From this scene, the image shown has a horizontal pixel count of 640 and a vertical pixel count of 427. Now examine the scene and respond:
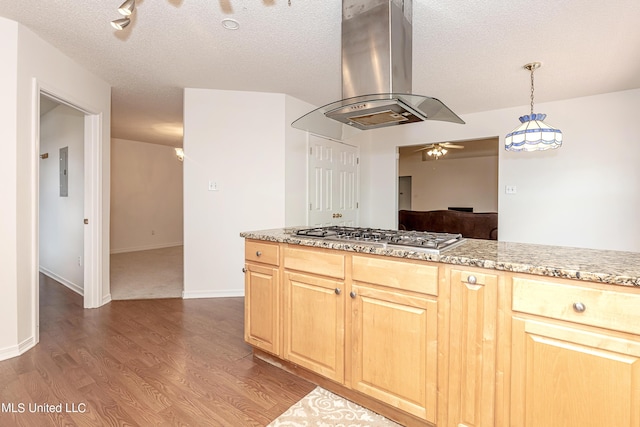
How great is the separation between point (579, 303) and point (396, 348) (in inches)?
29.4

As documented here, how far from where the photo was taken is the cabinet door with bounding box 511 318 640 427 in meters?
1.06

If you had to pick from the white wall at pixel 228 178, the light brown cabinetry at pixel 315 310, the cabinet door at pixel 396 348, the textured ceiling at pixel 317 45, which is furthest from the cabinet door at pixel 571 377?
the white wall at pixel 228 178

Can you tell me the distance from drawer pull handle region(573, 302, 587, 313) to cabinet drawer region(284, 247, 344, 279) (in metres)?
0.96

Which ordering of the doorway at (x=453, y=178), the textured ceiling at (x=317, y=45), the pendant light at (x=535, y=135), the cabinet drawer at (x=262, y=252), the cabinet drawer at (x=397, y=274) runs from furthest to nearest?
the doorway at (x=453, y=178) < the pendant light at (x=535, y=135) < the textured ceiling at (x=317, y=45) < the cabinet drawer at (x=262, y=252) < the cabinet drawer at (x=397, y=274)

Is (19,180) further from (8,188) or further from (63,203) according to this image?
(63,203)

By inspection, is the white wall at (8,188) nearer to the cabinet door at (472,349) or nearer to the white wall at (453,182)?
the cabinet door at (472,349)

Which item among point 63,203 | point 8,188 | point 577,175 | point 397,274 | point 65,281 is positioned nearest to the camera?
point 397,274

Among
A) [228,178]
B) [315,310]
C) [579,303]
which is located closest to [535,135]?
[579,303]

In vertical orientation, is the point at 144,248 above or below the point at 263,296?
below

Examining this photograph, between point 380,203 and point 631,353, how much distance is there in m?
4.24

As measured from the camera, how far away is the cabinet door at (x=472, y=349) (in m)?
1.28

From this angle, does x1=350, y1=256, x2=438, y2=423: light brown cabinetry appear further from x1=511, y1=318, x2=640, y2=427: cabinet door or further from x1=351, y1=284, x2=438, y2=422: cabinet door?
x1=511, y1=318, x2=640, y2=427: cabinet door

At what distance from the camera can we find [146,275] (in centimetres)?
464

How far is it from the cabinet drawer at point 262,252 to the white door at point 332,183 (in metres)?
2.00
